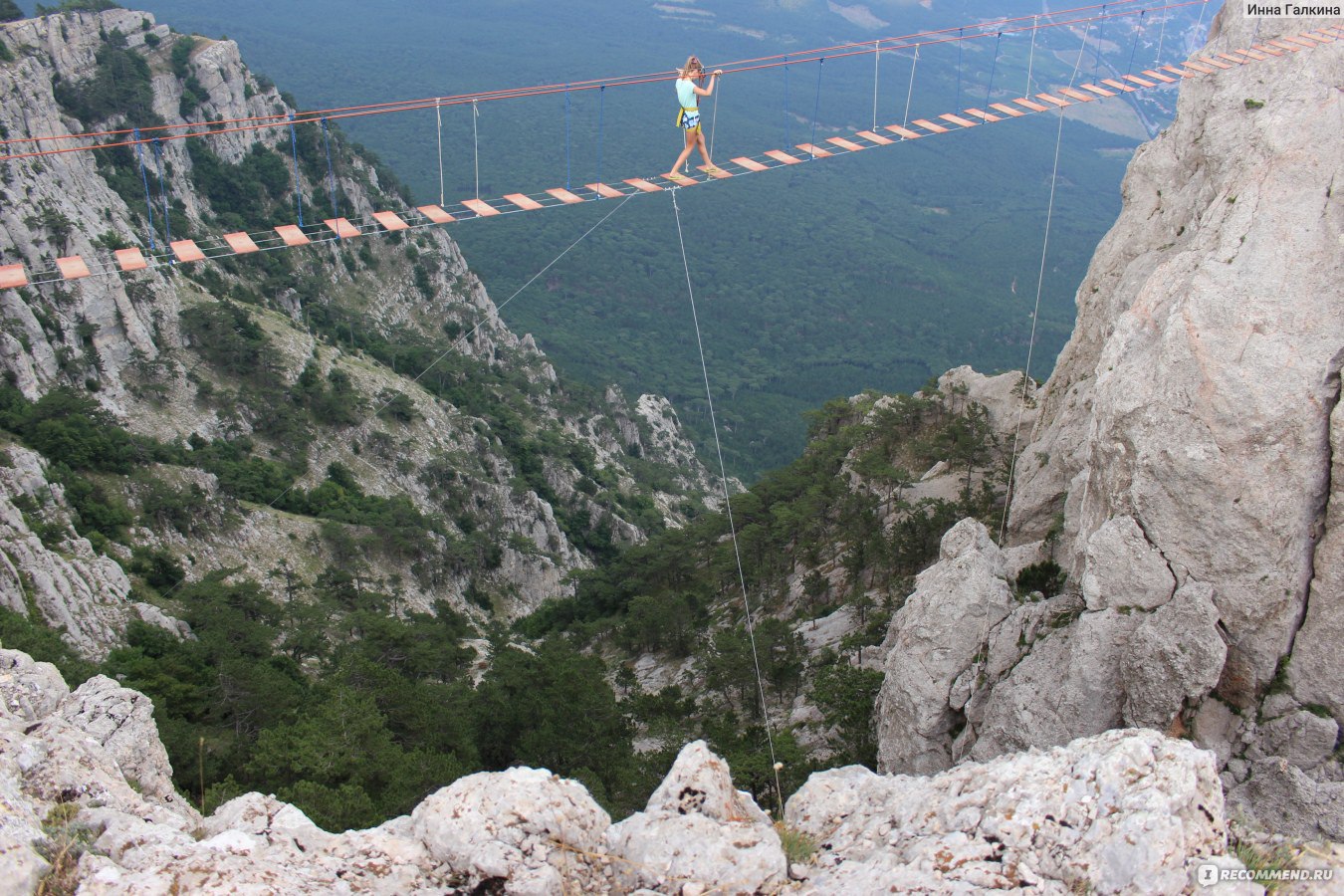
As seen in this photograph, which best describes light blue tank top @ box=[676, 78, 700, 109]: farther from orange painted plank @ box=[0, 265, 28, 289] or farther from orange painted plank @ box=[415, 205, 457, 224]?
orange painted plank @ box=[0, 265, 28, 289]

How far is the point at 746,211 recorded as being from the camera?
149125 millimetres

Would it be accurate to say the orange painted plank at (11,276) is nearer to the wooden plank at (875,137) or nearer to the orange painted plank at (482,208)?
the orange painted plank at (482,208)

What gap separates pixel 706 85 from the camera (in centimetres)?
2255

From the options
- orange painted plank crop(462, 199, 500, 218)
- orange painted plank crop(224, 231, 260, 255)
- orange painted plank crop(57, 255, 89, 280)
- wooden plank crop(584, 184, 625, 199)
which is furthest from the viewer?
wooden plank crop(584, 184, 625, 199)

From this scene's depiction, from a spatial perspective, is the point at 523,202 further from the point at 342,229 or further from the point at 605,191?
the point at 342,229

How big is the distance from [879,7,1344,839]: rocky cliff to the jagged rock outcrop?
14.5 ft

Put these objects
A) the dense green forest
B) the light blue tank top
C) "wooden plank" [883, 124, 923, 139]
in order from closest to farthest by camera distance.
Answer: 1. the light blue tank top
2. "wooden plank" [883, 124, 923, 139]
3. the dense green forest

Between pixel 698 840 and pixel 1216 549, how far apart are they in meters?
8.40

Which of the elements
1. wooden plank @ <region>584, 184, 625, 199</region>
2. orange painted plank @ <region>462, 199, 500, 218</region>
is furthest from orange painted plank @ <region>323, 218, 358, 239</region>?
wooden plank @ <region>584, 184, 625, 199</region>

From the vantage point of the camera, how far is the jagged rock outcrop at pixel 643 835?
→ 8.68 metres

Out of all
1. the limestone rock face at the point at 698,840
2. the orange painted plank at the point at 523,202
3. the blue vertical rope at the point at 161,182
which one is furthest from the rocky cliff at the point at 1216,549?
the blue vertical rope at the point at 161,182

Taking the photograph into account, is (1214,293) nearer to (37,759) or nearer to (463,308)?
(37,759)

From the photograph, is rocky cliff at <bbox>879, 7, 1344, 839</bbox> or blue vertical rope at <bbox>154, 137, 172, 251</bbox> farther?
blue vertical rope at <bbox>154, 137, 172, 251</bbox>

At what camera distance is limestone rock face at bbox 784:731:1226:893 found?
28.7 feet
